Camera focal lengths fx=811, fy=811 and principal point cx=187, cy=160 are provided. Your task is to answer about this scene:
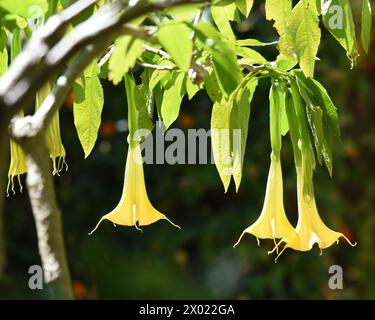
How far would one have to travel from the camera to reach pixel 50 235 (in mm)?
428

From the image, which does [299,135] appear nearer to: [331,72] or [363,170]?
[331,72]

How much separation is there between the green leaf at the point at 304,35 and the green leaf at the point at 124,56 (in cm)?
27

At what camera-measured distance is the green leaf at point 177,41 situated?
525 millimetres

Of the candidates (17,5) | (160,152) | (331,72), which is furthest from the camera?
(331,72)

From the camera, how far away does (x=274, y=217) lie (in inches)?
32.3

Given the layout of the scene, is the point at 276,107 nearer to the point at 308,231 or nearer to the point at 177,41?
the point at 308,231

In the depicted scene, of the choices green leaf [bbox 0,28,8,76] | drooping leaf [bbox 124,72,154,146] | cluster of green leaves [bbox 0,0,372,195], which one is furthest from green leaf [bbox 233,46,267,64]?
green leaf [bbox 0,28,8,76]

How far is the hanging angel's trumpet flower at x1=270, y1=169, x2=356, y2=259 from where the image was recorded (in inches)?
31.2

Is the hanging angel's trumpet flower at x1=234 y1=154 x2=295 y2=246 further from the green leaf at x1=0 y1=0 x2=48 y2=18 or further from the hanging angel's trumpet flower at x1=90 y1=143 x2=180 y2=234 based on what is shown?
the green leaf at x1=0 y1=0 x2=48 y2=18

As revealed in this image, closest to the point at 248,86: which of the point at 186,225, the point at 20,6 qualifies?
the point at 20,6

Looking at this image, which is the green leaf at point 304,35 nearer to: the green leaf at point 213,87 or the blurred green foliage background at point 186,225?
the green leaf at point 213,87

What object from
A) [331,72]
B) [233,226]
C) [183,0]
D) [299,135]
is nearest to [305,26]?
[299,135]

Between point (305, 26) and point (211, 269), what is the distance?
1.52 m
